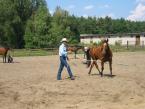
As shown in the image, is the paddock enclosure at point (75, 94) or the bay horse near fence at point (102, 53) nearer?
the paddock enclosure at point (75, 94)

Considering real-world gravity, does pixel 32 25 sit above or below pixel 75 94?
above

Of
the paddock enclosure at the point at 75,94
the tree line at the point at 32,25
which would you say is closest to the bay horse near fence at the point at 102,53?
the paddock enclosure at the point at 75,94

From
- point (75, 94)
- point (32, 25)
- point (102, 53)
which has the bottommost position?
point (75, 94)

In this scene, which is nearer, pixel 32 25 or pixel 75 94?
pixel 75 94

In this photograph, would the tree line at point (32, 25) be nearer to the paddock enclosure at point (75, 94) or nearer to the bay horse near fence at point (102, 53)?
the bay horse near fence at point (102, 53)

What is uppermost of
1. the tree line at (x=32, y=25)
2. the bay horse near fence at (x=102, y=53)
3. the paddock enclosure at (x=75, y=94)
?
the tree line at (x=32, y=25)

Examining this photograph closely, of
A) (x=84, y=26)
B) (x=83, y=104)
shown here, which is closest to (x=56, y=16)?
(x=83, y=104)

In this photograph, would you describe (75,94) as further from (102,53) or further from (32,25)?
(32,25)

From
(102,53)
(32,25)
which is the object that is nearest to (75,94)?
(102,53)

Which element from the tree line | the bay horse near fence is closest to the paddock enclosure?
the bay horse near fence

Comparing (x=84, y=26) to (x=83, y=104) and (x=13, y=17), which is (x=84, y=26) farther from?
(x=83, y=104)

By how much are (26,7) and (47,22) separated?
28.4 ft

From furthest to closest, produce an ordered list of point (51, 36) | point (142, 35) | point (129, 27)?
point (129, 27) → point (142, 35) → point (51, 36)

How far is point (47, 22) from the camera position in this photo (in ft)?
220
